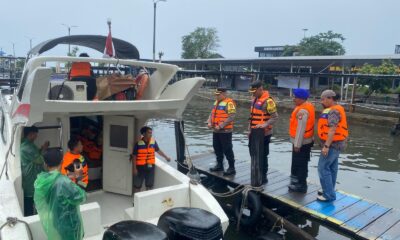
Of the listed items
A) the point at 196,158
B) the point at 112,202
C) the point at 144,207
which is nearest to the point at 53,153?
the point at 144,207

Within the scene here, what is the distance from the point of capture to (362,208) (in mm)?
5574

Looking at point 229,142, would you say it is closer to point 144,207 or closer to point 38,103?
point 144,207

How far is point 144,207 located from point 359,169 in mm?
8765

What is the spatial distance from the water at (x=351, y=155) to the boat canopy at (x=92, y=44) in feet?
12.5

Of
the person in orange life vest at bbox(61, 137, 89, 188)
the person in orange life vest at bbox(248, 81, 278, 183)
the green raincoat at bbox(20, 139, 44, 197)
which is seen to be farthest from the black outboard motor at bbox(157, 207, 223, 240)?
the person in orange life vest at bbox(248, 81, 278, 183)

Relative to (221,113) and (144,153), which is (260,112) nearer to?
A: (221,113)

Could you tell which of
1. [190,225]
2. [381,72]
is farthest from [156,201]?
[381,72]

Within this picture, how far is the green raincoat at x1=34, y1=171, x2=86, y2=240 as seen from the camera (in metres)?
2.85

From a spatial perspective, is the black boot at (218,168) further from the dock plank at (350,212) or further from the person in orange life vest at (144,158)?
the dock plank at (350,212)

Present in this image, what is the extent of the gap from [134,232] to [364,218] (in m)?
3.74

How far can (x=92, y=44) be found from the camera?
5.70 meters

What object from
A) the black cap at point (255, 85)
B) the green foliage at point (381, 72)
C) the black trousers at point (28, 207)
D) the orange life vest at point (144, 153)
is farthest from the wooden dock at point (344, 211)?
the green foliage at point (381, 72)

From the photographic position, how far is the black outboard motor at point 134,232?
10.2 feet

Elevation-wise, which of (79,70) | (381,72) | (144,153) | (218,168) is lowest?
(218,168)
